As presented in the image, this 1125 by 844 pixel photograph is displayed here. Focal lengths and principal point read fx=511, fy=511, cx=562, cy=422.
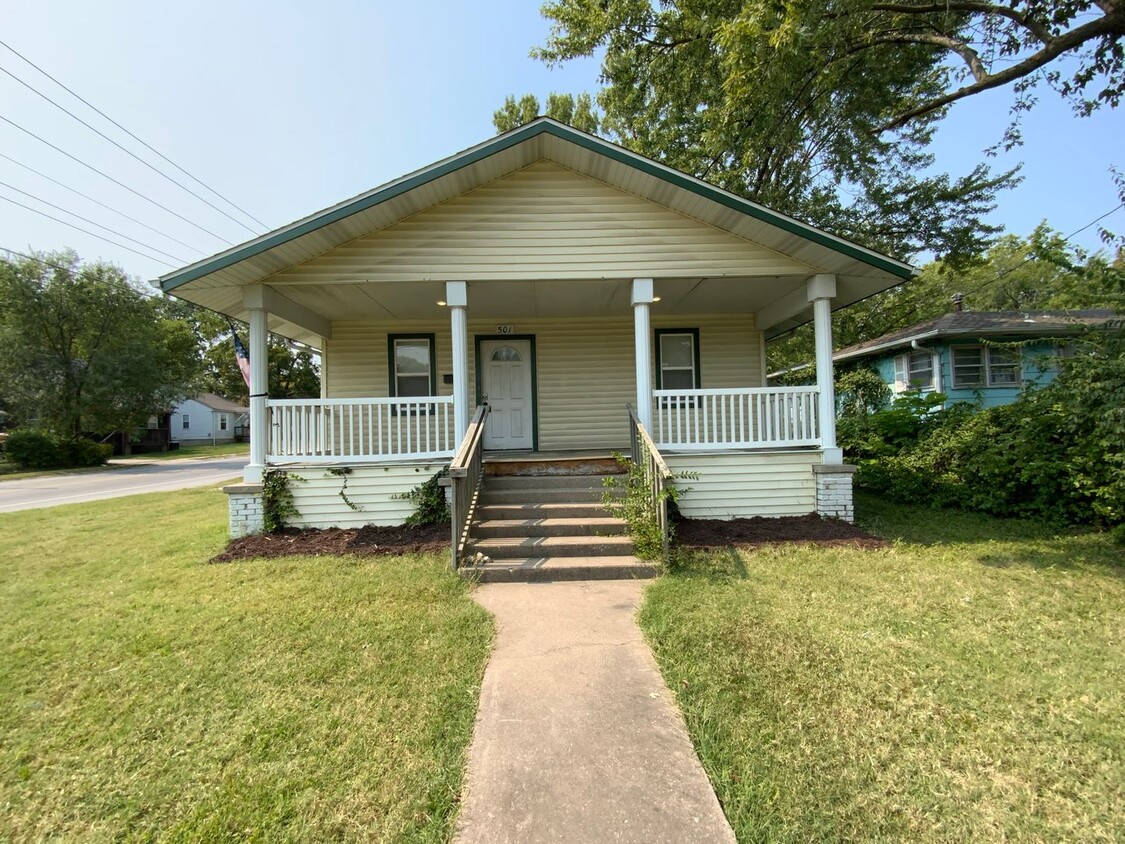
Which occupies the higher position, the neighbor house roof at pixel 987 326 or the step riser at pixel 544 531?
the neighbor house roof at pixel 987 326

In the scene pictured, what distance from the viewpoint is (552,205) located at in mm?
7008

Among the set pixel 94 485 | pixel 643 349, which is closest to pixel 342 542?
pixel 643 349

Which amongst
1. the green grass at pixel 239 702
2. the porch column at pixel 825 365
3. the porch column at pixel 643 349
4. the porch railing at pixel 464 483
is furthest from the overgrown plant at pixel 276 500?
the porch column at pixel 825 365

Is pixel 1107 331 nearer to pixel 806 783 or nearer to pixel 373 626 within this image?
pixel 806 783

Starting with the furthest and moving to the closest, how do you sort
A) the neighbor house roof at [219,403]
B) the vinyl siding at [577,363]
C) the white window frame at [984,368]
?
the neighbor house roof at [219,403]
the white window frame at [984,368]
the vinyl siding at [577,363]

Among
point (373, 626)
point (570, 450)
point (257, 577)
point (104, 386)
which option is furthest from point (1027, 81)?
point (104, 386)

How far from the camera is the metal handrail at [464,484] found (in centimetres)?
526

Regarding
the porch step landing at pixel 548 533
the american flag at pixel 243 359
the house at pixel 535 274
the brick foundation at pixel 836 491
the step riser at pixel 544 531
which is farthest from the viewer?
the american flag at pixel 243 359

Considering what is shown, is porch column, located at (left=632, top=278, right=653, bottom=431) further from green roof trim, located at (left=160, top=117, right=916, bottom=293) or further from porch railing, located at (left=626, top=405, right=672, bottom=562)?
green roof trim, located at (left=160, top=117, right=916, bottom=293)

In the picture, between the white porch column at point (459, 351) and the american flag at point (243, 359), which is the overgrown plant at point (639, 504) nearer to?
the white porch column at point (459, 351)

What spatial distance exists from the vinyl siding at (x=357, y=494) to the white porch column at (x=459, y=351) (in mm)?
691

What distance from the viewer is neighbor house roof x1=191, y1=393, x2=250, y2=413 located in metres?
48.9

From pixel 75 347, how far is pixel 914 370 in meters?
36.9

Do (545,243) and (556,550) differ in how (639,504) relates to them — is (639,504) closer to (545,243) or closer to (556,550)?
(556,550)
